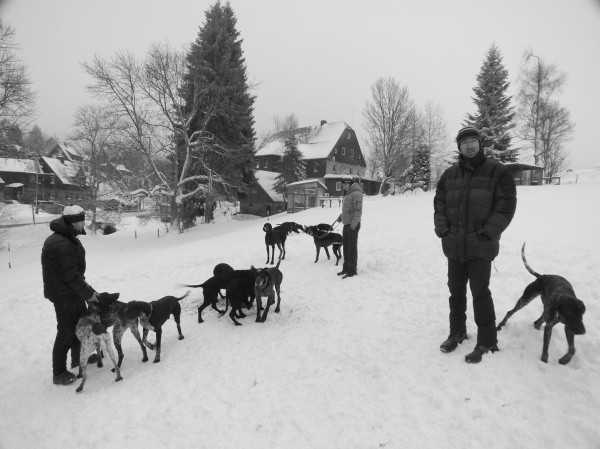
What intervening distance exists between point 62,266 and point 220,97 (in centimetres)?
2174

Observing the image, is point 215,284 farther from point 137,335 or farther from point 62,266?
point 62,266

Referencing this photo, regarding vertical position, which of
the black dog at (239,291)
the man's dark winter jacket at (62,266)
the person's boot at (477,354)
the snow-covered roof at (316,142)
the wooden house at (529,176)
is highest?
the snow-covered roof at (316,142)

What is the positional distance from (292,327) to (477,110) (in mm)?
31338

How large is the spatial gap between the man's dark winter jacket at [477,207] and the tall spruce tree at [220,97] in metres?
20.0

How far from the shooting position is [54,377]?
3822 millimetres

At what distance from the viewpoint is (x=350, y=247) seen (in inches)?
273

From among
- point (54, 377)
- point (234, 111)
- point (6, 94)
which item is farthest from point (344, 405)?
point (234, 111)

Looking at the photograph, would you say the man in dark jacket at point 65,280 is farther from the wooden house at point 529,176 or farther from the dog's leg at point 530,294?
the wooden house at point 529,176

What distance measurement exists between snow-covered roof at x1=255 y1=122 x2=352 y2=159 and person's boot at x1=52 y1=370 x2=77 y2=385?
1671 inches

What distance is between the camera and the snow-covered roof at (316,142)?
4584 cm

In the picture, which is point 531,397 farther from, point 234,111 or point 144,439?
point 234,111

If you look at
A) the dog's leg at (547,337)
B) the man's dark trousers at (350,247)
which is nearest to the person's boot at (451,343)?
the dog's leg at (547,337)

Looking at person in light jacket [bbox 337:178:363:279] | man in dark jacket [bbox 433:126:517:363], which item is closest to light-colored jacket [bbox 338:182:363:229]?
person in light jacket [bbox 337:178:363:279]

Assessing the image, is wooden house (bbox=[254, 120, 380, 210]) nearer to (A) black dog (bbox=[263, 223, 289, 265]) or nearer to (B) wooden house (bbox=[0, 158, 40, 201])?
(A) black dog (bbox=[263, 223, 289, 265])
